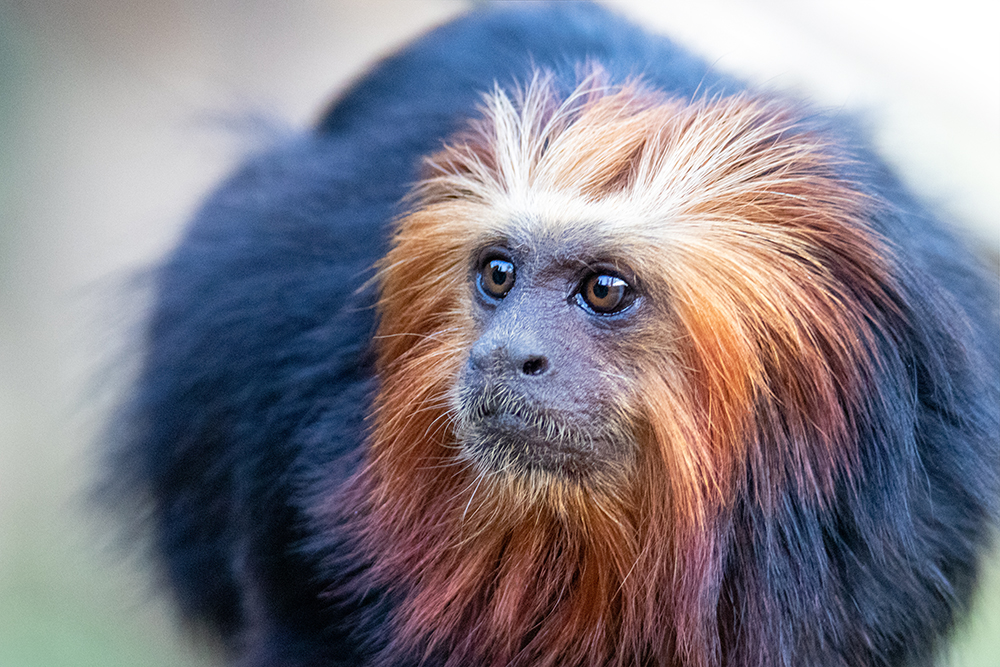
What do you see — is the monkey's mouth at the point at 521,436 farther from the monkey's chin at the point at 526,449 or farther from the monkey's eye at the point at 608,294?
Answer: the monkey's eye at the point at 608,294

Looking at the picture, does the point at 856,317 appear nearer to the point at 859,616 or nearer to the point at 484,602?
the point at 859,616

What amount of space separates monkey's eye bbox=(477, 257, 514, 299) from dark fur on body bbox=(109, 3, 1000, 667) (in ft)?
0.50

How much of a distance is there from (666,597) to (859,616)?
0.80 ft

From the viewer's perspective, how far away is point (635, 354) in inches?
47.4

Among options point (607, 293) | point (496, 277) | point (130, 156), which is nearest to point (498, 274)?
point (496, 277)

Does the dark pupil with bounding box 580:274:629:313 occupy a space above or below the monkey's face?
above

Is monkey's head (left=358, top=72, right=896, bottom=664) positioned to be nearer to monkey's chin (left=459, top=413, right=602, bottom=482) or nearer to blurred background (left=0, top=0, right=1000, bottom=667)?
monkey's chin (left=459, top=413, right=602, bottom=482)

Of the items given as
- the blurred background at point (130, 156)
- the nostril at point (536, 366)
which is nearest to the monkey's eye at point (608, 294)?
the nostril at point (536, 366)

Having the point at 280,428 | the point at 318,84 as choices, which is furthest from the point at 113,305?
the point at 318,84

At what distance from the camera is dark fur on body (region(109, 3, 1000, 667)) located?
122cm

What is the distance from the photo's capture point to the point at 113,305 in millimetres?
2197

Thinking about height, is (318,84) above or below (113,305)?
above

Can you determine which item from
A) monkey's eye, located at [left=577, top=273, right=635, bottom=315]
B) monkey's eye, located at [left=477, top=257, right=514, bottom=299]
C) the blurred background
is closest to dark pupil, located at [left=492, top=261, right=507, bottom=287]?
monkey's eye, located at [left=477, top=257, right=514, bottom=299]

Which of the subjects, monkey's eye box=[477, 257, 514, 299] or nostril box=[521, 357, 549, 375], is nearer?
nostril box=[521, 357, 549, 375]
